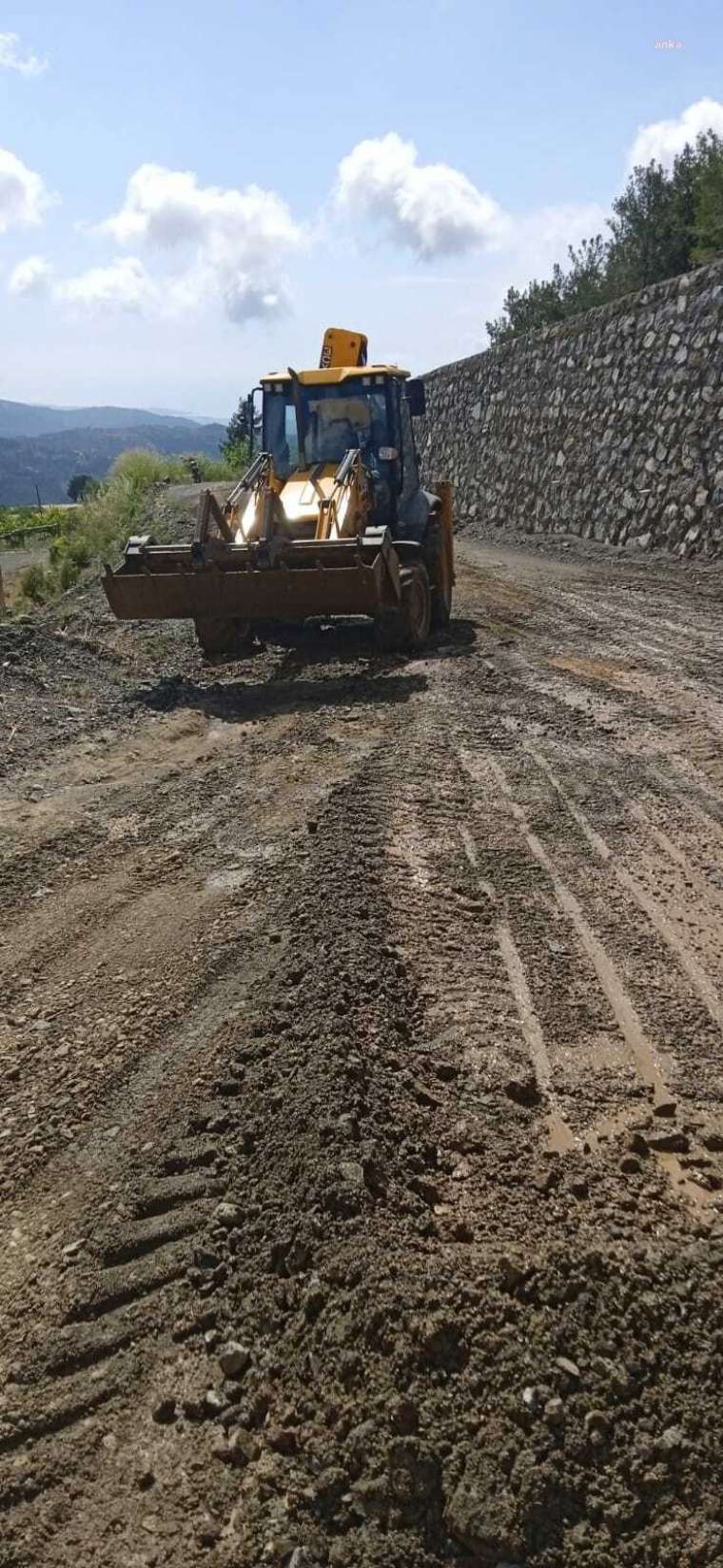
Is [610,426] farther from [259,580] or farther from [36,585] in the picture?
[259,580]

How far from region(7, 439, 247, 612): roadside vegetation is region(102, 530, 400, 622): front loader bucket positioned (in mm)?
4179

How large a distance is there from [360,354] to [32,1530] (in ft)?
38.2

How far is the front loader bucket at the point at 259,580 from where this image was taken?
343 inches

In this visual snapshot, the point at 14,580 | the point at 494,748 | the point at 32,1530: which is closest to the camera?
the point at 32,1530

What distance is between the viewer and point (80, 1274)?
2877 mm

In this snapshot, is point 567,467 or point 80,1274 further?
point 567,467

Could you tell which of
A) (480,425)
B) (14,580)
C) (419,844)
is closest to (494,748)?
(419,844)

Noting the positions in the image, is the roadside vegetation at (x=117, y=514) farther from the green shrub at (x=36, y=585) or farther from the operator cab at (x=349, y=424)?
the operator cab at (x=349, y=424)

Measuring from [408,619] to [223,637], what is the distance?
1.70 m

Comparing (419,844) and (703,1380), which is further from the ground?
(419,844)

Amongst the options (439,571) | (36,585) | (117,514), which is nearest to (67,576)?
(36,585)

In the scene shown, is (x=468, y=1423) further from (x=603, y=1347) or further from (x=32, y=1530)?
(x=32, y=1530)

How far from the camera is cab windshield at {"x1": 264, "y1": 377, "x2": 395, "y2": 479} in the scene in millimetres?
10477

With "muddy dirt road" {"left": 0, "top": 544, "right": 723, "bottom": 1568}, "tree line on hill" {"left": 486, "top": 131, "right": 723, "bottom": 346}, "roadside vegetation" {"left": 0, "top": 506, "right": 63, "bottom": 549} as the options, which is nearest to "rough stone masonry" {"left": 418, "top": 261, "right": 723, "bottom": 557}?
"tree line on hill" {"left": 486, "top": 131, "right": 723, "bottom": 346}
